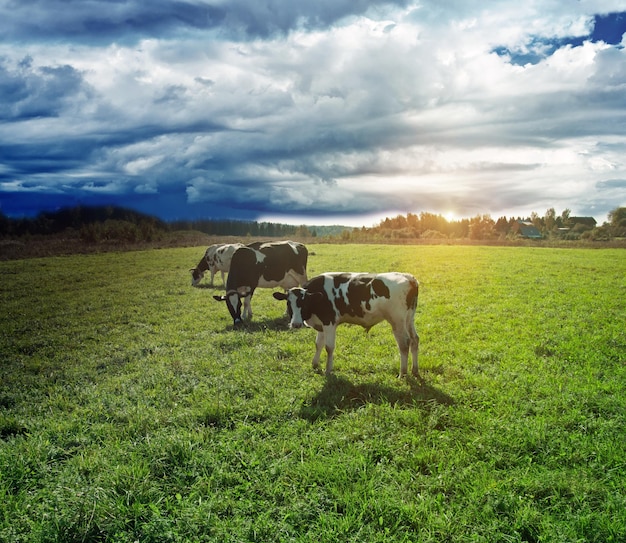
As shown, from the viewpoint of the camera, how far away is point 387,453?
19.6 ft

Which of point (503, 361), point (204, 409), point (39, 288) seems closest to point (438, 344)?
point (503, 361)

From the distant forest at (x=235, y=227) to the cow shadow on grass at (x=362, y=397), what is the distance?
1948 inches

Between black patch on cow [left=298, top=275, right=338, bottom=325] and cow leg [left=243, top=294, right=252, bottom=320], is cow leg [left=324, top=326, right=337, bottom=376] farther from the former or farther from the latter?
cow leg [left=243, top=294, right=252, bottom=320]

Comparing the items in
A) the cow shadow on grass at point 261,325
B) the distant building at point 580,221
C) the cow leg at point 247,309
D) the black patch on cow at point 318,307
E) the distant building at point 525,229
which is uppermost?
the distant building at point 580,221

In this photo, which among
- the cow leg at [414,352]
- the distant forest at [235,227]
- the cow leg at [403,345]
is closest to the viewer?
the cow leg at [403,345]

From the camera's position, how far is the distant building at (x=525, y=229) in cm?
10908

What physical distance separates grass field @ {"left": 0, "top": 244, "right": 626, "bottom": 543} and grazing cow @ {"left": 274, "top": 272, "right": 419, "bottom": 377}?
72 cm

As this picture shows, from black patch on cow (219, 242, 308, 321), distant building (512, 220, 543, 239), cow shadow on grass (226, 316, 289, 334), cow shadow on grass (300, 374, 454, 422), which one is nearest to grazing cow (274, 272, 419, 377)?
cow shadow on grass (300, 374, 454, 422)

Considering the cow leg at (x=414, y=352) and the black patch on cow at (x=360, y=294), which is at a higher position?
the black patch on cow at (x=360, y=294)

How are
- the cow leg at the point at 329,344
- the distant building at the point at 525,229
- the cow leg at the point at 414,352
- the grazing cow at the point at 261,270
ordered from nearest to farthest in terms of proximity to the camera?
the cow leg at the point at 414,352
the cow leg at the point at 329,344
the grazing cow at the point at 261,270
the distant building at the point at 525,229

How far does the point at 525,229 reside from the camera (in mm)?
111938

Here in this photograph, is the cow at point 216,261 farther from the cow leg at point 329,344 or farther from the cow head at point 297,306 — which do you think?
the cow leg at point 329,344

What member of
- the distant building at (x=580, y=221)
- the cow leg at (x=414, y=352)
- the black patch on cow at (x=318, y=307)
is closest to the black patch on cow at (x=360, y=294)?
the black patch on cow at (x=318, y=307)

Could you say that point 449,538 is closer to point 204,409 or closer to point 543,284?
point 204,409
